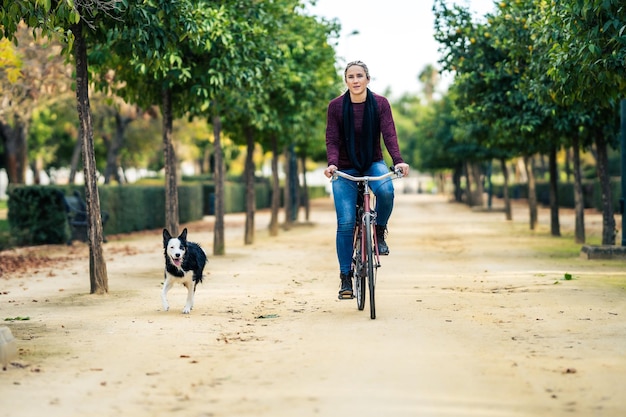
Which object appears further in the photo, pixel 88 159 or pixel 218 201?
pixel 218 201

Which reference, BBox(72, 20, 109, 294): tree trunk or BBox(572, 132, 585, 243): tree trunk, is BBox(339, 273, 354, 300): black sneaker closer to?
BBox(72, 20, 109, 294): tree trunk

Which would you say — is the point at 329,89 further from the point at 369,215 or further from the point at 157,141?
the point at 157,141

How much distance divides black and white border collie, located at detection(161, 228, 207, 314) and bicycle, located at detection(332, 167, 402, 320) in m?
1.60

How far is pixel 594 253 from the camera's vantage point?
713 inches

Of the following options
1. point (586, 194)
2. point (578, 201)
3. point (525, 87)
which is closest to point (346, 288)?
point (525, 87)

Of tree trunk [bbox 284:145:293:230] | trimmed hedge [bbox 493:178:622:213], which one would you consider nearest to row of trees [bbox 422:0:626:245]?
tree trunk [bbox 284:145:293:230]

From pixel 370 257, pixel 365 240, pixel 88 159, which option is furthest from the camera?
pixel 88 159

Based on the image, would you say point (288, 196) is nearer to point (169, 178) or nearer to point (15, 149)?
point (15, 149)

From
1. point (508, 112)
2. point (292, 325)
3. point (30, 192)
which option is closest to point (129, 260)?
point (30, 192)

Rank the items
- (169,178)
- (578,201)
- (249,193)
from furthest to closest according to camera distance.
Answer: (249,193), (578,201), (169,178)

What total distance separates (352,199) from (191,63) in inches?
277

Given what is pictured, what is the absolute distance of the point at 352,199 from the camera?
9.80 metres

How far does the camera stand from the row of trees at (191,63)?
1210 cm

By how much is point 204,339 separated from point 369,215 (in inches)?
74.6
